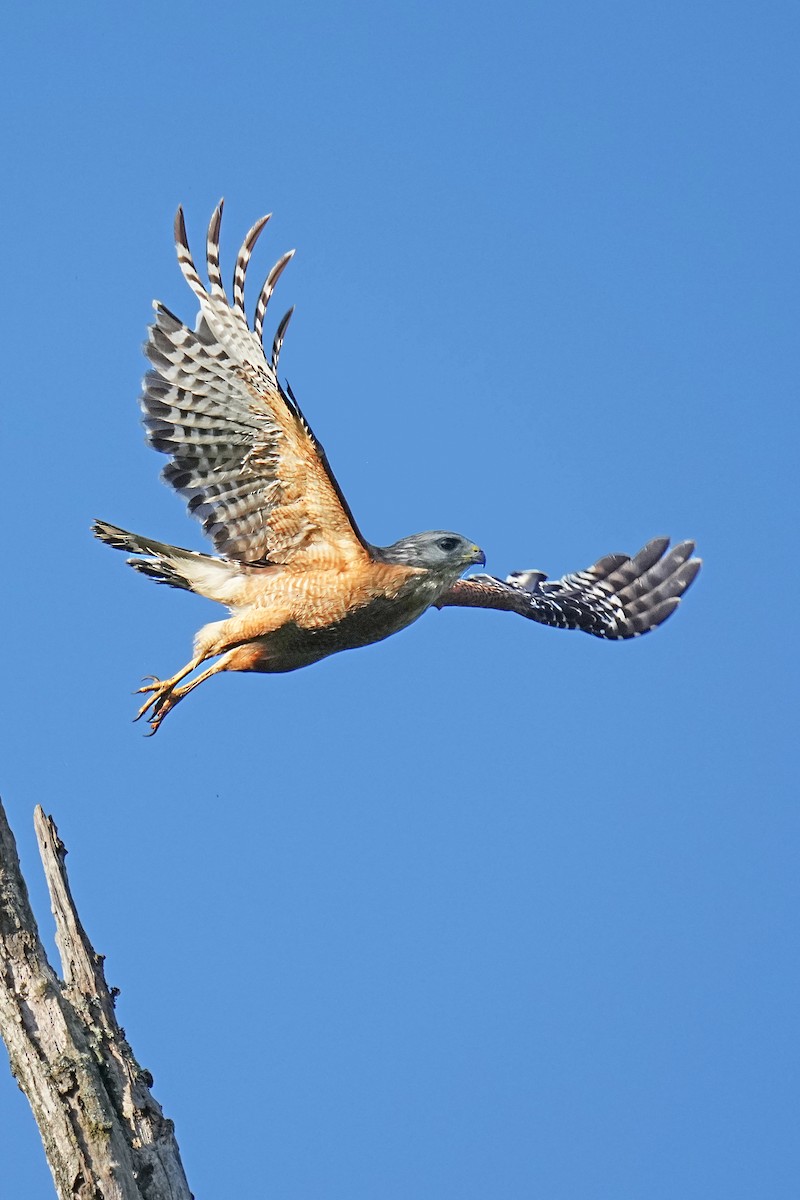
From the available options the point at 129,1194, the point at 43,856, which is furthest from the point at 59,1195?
the point at 43,856

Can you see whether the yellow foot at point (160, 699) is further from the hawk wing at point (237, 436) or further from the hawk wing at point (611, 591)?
the hawk wing at point (611, 591)

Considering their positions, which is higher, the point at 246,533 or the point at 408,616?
the point at 246,533

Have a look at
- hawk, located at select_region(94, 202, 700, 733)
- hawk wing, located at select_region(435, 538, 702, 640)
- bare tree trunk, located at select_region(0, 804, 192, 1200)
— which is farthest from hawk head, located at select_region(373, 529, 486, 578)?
bare tree trunk, located at select_region(0, 804, 192, 1200)

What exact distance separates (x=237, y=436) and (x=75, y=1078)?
13.7 feet

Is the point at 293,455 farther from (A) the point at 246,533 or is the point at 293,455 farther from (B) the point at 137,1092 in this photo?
(B) the point at 137,1092

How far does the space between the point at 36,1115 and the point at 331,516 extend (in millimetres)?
4074

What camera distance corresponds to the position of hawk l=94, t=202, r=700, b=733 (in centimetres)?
821

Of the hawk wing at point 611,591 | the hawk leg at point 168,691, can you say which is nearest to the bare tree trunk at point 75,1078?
the hawk leg at point 168,691

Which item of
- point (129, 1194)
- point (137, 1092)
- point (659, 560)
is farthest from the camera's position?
point (659, 560)

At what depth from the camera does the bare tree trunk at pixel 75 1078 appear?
17.5ft

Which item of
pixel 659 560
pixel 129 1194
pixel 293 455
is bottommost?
pixel 129 1194

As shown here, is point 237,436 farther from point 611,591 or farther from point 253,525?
point 611,591

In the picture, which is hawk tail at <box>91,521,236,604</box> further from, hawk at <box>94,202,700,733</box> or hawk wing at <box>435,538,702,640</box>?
hawk wing at <box>435,538,702,640</box>

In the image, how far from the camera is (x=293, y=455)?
8.23 metres
